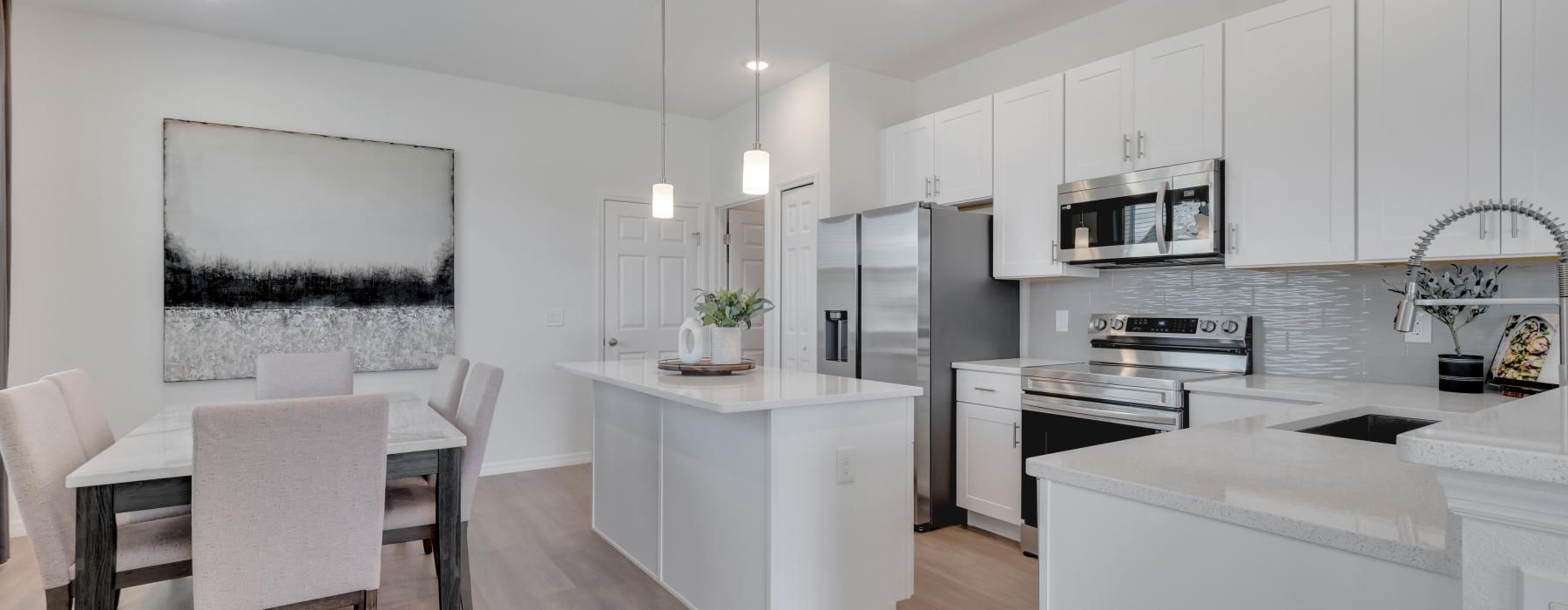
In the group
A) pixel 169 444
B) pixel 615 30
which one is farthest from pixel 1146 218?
pixel 169 444

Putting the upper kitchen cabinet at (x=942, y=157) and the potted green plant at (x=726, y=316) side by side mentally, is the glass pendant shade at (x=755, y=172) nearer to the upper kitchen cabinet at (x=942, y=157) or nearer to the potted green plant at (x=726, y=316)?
the potted green plant at (x=726, y=316)

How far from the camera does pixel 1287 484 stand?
1095mm

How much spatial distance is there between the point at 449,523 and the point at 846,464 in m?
1.22

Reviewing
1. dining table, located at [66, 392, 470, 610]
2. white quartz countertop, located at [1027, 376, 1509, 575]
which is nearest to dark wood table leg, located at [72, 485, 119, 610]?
dining table, located at [66, 392, 470, 610]

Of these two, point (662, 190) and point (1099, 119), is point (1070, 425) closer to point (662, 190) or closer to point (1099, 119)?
point (1099, 119)

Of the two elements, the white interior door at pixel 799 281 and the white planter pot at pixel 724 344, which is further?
the white interior door at pixel 799 281

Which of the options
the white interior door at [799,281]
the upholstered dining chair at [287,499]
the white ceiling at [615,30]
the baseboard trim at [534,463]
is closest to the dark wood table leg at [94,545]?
the upholstered dining chair at [287,499]

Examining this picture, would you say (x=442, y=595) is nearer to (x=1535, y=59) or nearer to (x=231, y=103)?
(x=231, y=103)

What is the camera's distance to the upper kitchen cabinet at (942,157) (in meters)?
3.73

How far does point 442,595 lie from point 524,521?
151 cm

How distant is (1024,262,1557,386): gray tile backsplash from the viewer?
243 centimetres

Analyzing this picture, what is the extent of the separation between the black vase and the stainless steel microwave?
77cm

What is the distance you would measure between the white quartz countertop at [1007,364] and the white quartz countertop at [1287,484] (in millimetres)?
1729

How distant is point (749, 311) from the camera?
2891 millimetres
